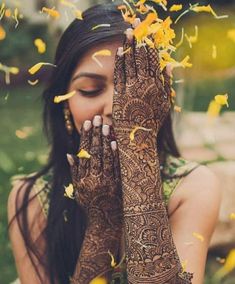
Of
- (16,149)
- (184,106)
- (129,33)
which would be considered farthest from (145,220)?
(184,106)

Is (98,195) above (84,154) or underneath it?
underneath

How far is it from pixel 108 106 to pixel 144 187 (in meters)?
0.43

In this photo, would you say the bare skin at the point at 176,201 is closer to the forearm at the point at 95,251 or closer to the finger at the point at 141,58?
the forearm at the point at 95,251

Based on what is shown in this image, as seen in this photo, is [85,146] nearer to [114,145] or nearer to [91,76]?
[114,145]

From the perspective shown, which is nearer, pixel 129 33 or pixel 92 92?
pixel 129 33

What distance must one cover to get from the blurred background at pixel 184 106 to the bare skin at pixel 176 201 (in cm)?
25

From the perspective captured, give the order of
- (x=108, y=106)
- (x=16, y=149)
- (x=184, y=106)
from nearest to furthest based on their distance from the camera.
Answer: (x=108, y=106) → (x=16, y=149) → (x=184, y=106)

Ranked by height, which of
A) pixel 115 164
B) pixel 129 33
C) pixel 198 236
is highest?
pixel 129 33

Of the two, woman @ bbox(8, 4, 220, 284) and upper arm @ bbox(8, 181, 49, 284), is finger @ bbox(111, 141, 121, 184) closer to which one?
woman @ bbox(8, 4, 220, 284)

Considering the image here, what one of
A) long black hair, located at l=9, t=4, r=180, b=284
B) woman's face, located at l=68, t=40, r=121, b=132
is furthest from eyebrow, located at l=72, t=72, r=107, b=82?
long black hair, located at l=9, t=4, r=180, b=284

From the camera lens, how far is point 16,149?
30.2 feet

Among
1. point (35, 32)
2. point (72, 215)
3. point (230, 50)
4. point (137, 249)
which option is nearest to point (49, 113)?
point (72, 215)

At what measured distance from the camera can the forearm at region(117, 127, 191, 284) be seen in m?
2.79

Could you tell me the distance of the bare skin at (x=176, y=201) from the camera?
3.11 meters
